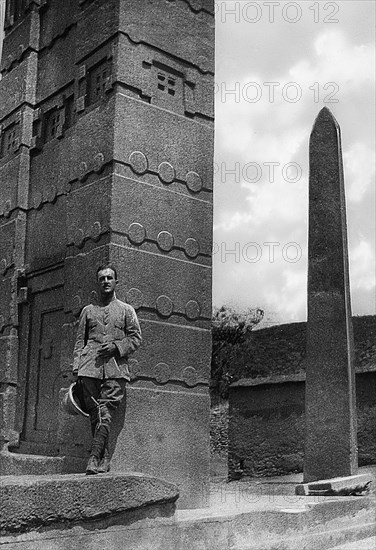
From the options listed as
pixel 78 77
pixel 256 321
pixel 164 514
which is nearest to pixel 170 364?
pixel 164 514

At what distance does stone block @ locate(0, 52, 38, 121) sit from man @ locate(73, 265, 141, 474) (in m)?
3.49

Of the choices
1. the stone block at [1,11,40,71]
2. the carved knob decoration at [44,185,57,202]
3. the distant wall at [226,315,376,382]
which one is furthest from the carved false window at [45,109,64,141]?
the distant wall at [226,315,376,382]

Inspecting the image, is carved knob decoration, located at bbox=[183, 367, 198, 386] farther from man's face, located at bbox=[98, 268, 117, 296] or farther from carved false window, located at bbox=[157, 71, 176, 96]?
carved false window, located at bbox=[157, 71, 176, 96]

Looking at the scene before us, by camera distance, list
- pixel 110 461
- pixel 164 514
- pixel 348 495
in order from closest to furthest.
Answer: pixel 164 514 → pixel 110 461 → pixel 348 495

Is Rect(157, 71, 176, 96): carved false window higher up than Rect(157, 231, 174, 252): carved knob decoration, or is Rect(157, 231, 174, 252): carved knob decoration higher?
Rect(157, 71, 176, 96): carved false window

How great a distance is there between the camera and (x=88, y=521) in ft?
14.1

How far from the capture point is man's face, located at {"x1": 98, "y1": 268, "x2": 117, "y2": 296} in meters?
5.68

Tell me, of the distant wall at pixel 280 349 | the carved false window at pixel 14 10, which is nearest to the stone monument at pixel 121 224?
the carved false window at pixel 14 10

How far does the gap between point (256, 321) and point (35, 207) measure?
2122 cm

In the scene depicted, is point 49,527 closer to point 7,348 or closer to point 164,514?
point 164,514

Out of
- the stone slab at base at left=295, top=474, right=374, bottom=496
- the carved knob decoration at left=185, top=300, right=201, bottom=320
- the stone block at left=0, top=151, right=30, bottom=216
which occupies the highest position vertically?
the stone block at left=0, top=151, right=30, bottom=216

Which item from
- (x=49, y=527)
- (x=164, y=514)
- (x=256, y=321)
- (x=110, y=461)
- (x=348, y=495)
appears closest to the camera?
(x=49, y=527)

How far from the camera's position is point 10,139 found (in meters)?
8.30

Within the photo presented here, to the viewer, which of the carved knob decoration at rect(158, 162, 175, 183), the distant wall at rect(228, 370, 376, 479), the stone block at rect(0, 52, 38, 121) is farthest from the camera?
the distant wall at rect(228, 370, 376, 479)
